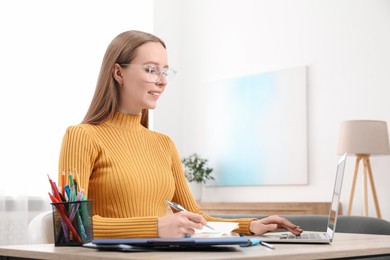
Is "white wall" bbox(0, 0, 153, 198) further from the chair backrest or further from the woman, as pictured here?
the woman

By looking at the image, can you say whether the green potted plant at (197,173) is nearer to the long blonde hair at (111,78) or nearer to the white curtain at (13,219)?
the white curtain at (13,219)

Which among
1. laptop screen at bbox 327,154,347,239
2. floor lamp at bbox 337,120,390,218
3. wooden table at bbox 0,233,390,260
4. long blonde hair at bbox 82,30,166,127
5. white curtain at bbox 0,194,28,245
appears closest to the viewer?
wooden table at bbox 0,233,390,260

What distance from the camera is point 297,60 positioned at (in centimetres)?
536

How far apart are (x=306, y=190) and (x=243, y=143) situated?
2.43ft

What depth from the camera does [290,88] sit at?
5359 mm

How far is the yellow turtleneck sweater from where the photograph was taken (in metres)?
1.78

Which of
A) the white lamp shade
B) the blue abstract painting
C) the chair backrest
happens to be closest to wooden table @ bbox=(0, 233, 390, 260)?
the chair backrest

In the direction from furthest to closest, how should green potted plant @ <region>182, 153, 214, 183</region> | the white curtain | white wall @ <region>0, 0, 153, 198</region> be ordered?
green potted plant @ <region>182, 153, 214, 183</region>, white wall @ <region>0, 0, 153, 198</region>, the white curtain

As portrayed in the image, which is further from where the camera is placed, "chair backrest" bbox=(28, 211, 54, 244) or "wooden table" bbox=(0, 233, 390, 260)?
"chair backrest" bbox=(28, 211, 54, 244)

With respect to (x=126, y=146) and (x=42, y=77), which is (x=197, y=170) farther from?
(x=126, y=146)

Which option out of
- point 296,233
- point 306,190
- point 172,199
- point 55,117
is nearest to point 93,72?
point 55,117

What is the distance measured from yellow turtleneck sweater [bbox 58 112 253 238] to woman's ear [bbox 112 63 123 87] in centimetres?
11

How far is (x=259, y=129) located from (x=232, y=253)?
4363 millimetres

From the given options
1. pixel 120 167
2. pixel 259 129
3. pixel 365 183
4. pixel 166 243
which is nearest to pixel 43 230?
pixel 120 167
